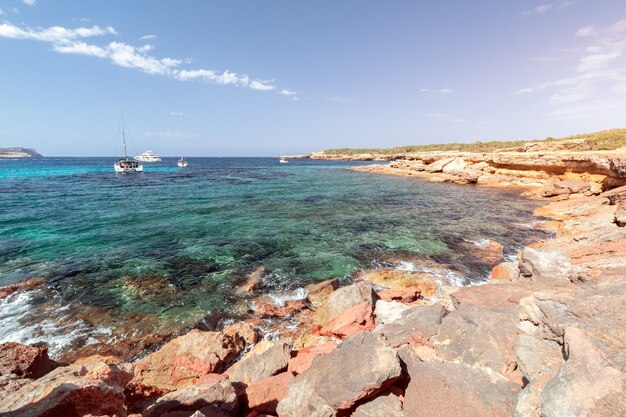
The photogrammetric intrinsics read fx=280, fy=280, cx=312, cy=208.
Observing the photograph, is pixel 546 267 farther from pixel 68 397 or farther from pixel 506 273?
pixel 68 397

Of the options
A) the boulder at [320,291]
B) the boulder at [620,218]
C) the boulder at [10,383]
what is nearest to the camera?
the boulder at [10,383]

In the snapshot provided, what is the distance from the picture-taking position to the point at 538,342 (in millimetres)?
4750

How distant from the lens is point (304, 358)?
6.92m

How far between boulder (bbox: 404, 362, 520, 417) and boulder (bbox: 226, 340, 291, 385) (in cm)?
319

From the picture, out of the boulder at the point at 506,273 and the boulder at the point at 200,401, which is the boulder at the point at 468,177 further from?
the boulder at the point at 200,401

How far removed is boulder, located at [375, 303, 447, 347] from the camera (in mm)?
6925

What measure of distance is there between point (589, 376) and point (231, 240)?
16.6m

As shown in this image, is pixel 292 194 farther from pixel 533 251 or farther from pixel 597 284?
pixel 597 284

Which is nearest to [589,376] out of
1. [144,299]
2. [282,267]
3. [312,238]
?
[282,267]

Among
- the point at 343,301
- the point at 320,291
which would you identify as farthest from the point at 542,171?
the point at 343,301

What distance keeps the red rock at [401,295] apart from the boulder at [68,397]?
8406 millimetres

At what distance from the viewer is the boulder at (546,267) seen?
8.26 meters

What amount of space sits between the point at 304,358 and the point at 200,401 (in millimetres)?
2568

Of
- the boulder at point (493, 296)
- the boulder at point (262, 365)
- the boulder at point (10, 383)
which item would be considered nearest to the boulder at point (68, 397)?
the boulder at point (10, 383)
